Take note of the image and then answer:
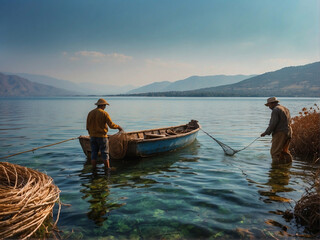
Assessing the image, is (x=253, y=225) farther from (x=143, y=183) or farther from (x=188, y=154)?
(x=188, y=154)

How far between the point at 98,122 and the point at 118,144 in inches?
73.7

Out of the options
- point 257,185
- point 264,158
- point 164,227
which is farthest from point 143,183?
point 264,158

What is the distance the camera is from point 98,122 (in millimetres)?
9922

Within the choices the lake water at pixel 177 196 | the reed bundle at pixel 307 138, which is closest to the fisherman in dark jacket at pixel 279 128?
the lake water at pixel 177 196

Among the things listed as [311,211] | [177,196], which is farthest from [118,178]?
[311,211]

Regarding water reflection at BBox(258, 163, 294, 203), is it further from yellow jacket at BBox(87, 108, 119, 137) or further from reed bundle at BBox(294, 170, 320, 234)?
yellow jacket at BBox(87, 108, 119, 137)

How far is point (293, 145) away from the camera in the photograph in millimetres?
13945

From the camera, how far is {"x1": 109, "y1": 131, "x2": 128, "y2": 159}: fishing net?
11.3 meters

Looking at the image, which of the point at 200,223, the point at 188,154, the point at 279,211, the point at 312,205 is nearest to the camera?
the point at 312,205

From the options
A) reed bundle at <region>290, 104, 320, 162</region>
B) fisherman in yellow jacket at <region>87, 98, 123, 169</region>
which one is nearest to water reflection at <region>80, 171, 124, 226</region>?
fisherman in yellow jacket at <region>87, 98, 123, 169</region>

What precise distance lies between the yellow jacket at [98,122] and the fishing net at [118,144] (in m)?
1.31

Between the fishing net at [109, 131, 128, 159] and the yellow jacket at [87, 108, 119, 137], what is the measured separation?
1.31 meters

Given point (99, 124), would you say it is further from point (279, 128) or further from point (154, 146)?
point (279, 128)

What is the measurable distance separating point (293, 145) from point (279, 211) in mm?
8345
